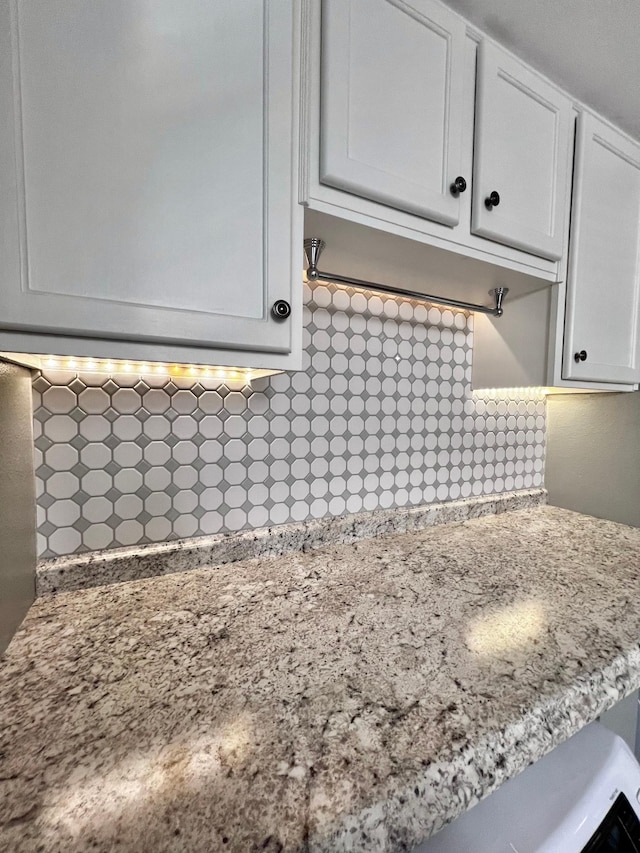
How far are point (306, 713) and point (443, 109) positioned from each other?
110 cm

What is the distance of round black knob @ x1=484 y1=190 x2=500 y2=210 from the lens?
804 millimetres

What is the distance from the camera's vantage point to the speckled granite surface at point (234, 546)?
2.43 feet

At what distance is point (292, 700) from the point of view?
0.45m

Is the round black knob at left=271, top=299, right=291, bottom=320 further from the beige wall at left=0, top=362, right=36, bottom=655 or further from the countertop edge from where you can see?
the countertop edge

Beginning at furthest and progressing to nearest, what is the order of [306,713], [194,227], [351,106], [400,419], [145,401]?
[400,419]
[145,401]
[351,106]
[194,227]
[306,713]

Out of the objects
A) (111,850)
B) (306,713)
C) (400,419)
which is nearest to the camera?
(111,850)

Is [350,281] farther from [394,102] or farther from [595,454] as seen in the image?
[595,454]

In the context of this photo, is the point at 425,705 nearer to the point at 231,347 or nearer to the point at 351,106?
the point at 231,347

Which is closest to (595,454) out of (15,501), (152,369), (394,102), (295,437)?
(295,437)

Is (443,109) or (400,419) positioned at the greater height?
(443,109)

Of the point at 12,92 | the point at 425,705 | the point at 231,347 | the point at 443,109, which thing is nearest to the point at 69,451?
the point at 231,347

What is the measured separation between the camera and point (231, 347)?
59 centimetres

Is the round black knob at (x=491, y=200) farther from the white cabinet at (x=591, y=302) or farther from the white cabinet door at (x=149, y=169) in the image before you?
the white cabinet door at (x=149, y=169)

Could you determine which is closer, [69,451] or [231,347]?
[231,347]
